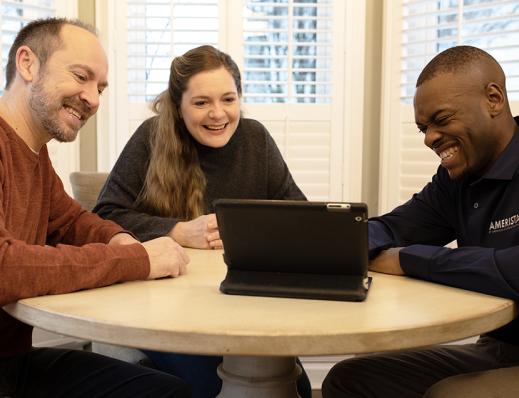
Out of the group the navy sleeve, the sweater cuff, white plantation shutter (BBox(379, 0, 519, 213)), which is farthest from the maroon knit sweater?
white plantation shutter (BBox(379, 0, 519, 213))

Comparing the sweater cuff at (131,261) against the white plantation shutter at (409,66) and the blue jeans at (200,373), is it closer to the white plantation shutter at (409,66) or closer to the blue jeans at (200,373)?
the blue jeans at (200,373)

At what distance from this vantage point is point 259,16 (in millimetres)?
3070

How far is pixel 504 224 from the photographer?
147 cm

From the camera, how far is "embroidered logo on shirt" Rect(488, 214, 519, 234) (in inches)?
56.8

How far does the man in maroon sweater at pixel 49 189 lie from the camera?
4.77 feet

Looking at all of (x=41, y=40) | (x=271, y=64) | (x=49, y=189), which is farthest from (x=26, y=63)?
(x=271, y=64)

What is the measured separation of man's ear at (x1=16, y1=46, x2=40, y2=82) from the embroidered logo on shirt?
3.57 ft

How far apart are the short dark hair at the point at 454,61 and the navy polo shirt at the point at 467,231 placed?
199mm

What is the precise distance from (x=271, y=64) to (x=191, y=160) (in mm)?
1136

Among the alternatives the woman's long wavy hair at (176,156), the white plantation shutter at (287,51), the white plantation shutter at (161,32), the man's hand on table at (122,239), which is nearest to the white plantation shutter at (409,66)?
the white plantation shutter at (287,51)

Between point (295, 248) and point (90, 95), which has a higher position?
point (90, 95)

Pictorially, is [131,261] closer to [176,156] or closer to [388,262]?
[388,262]

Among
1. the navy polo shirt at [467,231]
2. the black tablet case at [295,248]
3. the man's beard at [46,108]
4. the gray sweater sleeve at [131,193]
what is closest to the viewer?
the black tablet case at [295,248]

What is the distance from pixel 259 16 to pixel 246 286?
2.08m
